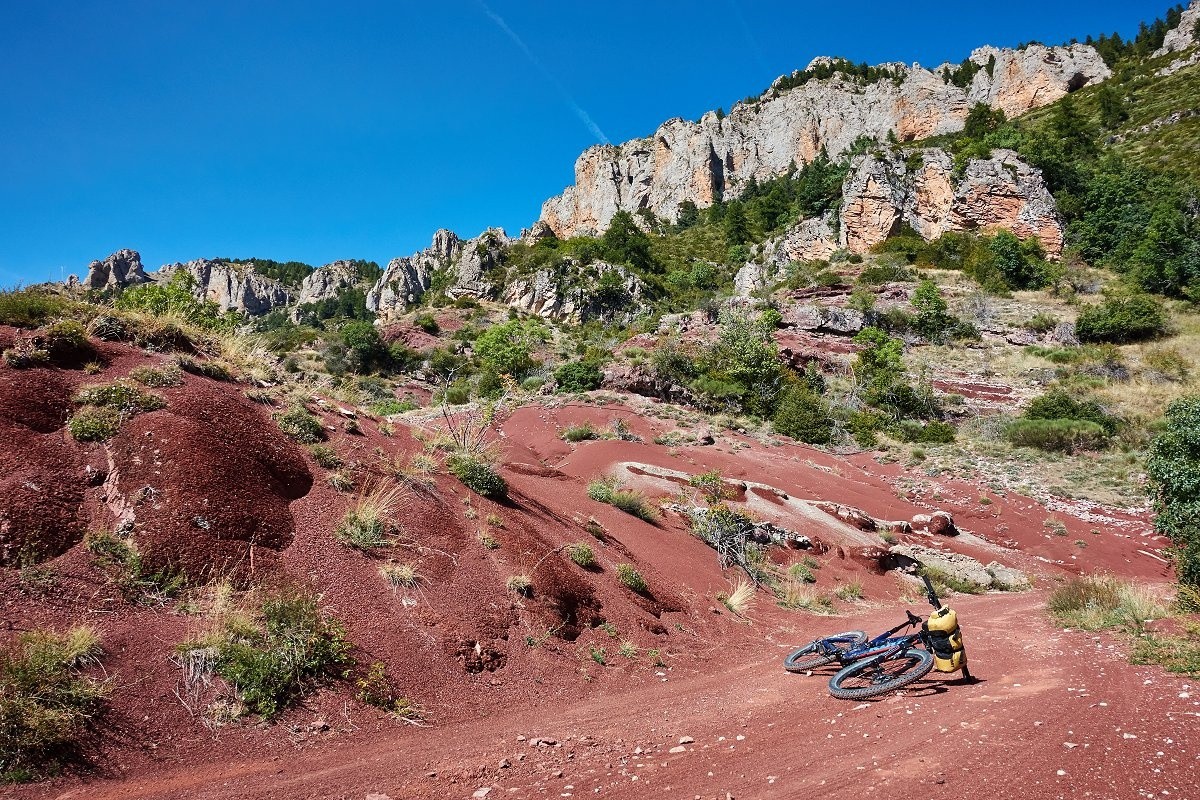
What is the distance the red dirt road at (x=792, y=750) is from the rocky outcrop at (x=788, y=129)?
9294cm

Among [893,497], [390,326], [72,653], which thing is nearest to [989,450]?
[893,497]

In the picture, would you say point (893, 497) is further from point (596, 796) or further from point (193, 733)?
point (193, 733)

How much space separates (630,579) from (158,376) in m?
7.02

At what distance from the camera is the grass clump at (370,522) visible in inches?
261

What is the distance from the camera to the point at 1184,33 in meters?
75.1

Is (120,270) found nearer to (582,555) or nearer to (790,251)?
(790,251)

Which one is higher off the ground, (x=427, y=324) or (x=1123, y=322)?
(x=427, y=324)

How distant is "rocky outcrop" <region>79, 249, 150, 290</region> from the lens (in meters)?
102

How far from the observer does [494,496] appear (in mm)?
9609

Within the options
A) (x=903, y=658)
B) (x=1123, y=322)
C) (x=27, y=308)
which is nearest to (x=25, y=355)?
(x=27, y=308)

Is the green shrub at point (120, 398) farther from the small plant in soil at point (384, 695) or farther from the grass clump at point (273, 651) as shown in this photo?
the small plant in soil at point (384, 695)

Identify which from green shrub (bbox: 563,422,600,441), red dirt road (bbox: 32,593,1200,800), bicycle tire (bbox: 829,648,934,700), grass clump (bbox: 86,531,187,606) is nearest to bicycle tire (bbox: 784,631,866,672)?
bicycle tire (bbox: 829,648,934,700)

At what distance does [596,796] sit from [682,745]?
115cm

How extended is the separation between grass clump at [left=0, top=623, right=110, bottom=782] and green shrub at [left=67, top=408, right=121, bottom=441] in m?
2.54
